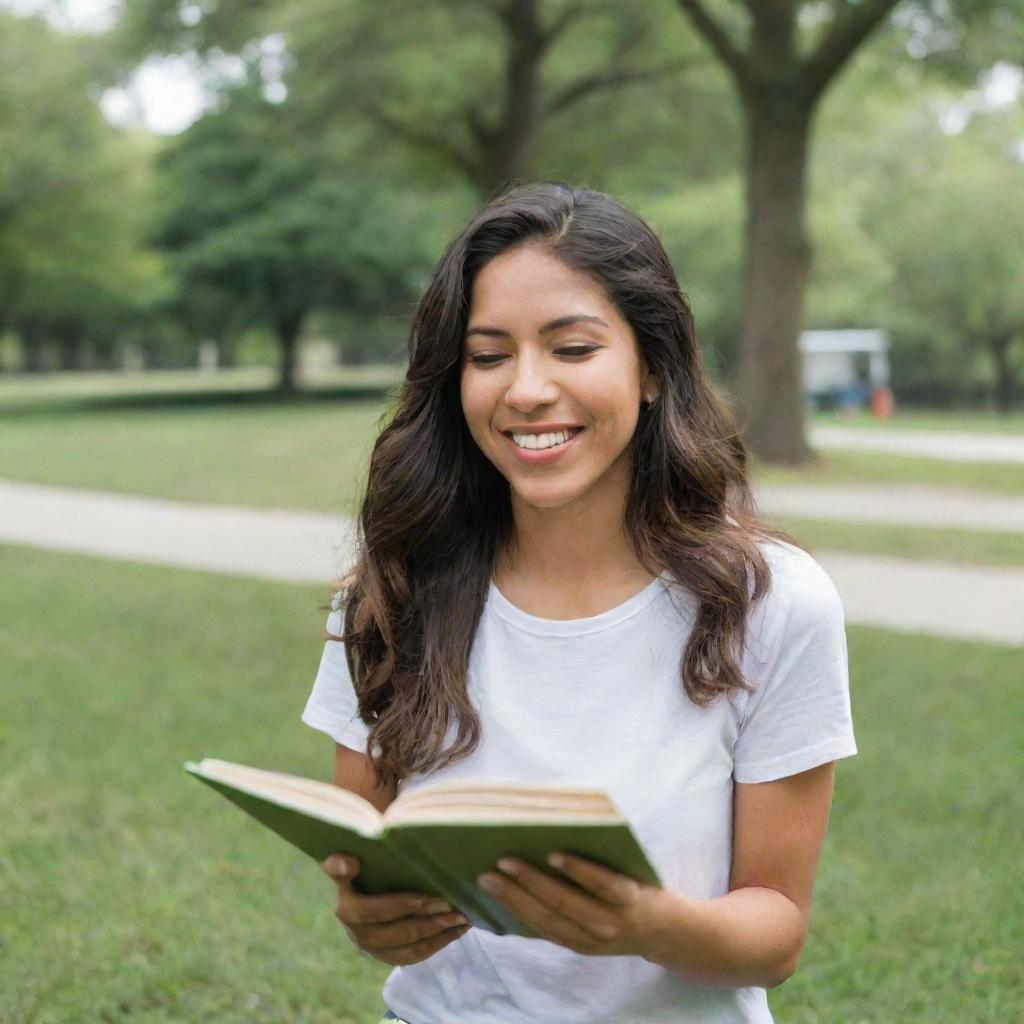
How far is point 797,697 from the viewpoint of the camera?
1.71 m

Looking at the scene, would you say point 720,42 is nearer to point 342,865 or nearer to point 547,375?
point 547,375

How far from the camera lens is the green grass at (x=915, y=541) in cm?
959

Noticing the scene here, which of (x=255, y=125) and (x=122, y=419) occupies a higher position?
(x=255, y=125)

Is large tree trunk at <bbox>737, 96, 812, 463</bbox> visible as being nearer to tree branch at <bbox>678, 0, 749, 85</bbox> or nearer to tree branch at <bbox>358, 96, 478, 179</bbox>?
tree branch at <bbox>678, 0, 749, 85</bbox>

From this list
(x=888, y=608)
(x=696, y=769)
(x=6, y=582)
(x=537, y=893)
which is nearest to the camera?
(x=537, y=893)

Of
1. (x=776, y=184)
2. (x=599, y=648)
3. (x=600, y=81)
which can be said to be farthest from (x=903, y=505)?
(x=599, y=648)

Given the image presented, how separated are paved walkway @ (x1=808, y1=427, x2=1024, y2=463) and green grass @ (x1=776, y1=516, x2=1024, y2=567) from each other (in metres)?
6.95

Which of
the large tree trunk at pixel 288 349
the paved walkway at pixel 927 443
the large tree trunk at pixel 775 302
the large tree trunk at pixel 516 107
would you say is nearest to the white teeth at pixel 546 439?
the large tree trunk at pixel 775 302

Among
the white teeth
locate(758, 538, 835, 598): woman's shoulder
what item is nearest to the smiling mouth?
the white teeth

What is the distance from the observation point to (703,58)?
67.2 feet

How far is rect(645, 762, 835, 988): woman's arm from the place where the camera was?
1.64 m

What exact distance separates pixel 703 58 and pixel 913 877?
18.1m

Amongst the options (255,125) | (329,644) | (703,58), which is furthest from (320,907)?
(255,125)

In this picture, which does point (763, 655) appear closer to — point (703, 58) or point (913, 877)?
point (913, 877)
